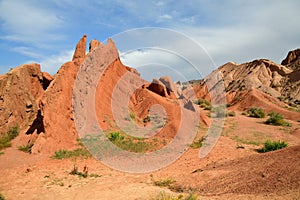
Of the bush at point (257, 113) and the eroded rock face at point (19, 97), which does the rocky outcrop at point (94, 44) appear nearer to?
the eroded rock face at point (19, 97)

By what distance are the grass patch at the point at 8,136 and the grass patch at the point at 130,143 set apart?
15.8 feet

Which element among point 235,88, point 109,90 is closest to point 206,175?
point 109,90

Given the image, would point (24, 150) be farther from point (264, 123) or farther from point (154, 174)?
point (264, 123)

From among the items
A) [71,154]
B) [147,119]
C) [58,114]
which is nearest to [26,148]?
[58,114]

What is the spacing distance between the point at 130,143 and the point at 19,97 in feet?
22.7

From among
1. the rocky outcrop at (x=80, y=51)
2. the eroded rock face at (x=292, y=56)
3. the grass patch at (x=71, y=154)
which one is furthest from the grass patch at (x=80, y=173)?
the eroded rock face at (x=292, y=56)

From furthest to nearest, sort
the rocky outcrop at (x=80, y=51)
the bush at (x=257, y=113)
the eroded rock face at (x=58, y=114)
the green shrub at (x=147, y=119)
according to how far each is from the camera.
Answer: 1. the bush at (x=257, y=113)
2. the green shrub at (x=147, y=119)
3. the rocky outcrop at (x=80, y=51)
4. the eroded rock face at (x=58, y=114)

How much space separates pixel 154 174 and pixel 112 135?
15.6 feet

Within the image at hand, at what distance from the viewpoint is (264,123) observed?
2028 cm

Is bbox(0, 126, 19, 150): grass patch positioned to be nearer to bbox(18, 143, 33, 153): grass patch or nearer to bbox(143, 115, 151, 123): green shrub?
bbox(18, 143, 33, 153): grass patch

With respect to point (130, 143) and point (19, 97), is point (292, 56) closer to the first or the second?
point (130, 143)

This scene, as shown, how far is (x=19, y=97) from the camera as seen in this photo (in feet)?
45.0

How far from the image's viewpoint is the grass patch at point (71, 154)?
10359 mm

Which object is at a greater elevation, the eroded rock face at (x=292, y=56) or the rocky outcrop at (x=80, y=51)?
the eroded rock face at (x=292, y=56)
